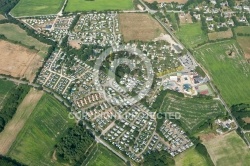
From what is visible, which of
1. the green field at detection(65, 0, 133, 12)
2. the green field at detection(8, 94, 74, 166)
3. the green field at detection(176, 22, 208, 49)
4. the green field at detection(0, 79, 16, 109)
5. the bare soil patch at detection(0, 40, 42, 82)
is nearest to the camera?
the green field at detection(8, 94, 74, 166)

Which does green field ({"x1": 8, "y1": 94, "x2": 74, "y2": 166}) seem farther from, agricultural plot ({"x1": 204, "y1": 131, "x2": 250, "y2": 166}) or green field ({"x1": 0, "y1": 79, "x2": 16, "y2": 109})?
agricultural plot ({"x1": 204, "y1": 131, "x2": 250, "y2": 166})

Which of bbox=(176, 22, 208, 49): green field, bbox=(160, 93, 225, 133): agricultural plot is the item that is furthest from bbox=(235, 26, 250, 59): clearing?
bbox=(160, 93, 225, 133): agricultural plot

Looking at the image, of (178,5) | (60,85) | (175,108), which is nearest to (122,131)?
(175,108)

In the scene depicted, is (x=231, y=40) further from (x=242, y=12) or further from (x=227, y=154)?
(x=227, y=154)

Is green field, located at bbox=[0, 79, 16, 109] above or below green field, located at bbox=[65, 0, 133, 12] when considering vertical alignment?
below

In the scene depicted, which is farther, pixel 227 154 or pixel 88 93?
pixel 88 93

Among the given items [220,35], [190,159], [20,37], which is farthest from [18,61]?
[220,35]

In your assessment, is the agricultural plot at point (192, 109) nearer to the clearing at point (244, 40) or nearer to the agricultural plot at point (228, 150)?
the agricultural plot at point (228, 150)

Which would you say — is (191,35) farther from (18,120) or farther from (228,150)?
(18,120)
